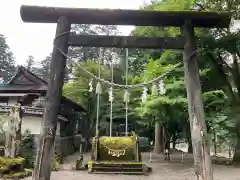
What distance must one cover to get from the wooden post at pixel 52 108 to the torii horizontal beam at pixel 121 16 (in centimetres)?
22

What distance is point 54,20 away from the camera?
5.65 metres

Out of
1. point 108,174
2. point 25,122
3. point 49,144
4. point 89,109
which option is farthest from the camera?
point 89,109

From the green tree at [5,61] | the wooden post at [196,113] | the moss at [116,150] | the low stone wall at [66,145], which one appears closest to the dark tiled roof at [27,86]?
the low stone wall at [66,145]

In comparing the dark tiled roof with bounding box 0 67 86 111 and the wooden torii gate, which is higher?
the dark tiled roof with bounding box 0 67 86 111

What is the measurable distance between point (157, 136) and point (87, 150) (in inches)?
280

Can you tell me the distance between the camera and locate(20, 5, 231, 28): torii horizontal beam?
5.41 meters

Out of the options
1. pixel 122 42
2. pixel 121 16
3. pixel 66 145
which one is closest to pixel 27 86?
pixel 66 145

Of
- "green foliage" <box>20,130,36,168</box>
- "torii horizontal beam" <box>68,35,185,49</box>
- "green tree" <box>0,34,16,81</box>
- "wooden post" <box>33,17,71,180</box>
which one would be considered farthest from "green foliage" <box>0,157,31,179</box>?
"green tree" <box>0,34,16,81</box>

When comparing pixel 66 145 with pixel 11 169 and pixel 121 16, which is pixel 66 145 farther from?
pixel 121 16

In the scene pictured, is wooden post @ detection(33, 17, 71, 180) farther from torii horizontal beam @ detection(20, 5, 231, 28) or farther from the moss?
the moss

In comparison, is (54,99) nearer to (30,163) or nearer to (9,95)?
(30,163)

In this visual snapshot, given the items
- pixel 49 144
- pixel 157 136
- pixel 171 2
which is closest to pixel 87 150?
pixel 157 136

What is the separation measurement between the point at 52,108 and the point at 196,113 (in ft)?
9.30

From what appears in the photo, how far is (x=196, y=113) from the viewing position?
513 centimetres
